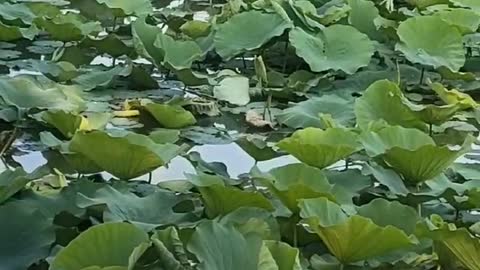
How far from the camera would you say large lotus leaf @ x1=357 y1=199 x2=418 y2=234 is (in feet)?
4.54

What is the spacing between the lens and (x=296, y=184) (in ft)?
4.50

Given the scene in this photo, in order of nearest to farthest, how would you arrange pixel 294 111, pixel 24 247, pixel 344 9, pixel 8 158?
pixel 24 247 → pixel 8 158 → pixel 294 111 → pixel 344 9

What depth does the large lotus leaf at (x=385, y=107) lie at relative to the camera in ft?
5.99

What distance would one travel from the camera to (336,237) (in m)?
1.27

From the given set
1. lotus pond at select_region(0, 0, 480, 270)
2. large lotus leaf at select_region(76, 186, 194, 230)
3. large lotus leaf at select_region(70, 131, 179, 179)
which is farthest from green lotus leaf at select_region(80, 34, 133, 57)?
large lotus leaf at select_region(76, 186, 194, 230)

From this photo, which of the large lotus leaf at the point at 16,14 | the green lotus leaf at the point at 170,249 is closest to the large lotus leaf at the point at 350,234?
the green lotus leaf at the point at 170,249

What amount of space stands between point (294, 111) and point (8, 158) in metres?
0.53

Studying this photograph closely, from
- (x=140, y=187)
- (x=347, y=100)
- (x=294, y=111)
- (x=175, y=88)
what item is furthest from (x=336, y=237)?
(x=175, y=88)

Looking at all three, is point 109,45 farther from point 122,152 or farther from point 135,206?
point 135,206

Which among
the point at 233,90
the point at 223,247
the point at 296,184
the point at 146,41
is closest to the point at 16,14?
the point at 146,41

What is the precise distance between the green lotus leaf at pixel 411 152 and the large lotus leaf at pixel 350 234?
0.23m

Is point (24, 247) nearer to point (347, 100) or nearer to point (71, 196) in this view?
point (71, 196)

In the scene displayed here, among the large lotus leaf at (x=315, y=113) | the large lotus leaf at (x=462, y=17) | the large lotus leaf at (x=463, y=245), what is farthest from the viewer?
the large lotus leaf at (x=462, y=17)

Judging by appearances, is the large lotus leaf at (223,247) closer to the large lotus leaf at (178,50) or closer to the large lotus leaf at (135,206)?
the large lotus leaf at (135,206)
